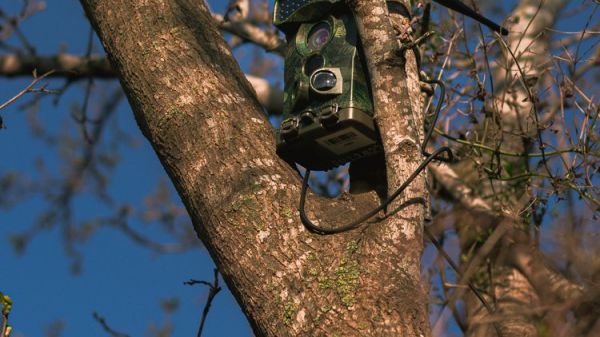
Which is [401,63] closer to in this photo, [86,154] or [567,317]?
[567,317]

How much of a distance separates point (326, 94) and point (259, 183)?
39cm

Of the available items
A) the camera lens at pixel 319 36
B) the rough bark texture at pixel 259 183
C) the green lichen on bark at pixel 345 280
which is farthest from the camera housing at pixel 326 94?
the green lichen on bark at pixel 345 280

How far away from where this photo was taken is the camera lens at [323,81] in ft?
8.53

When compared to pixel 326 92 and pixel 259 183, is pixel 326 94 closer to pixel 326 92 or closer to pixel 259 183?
pixel 326 92

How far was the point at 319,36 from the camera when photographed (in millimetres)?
2760

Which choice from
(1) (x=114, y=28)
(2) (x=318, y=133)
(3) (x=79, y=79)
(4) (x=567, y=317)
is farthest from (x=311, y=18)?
Result: (3) (x=79, y=79)

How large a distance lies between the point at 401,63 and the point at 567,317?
0.87 meters

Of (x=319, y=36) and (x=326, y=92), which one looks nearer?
(x=326, y=92)

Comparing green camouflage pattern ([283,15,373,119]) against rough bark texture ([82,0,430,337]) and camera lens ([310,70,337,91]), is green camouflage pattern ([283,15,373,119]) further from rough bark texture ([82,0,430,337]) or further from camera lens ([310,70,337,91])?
rough bark texture ([82,0,430,337])

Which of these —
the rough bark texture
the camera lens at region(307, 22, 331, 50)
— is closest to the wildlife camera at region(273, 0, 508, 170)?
the camera lens at region(307, 22, 331, 50)

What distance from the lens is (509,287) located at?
484cm

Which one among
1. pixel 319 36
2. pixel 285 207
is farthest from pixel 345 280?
pixel 319 36

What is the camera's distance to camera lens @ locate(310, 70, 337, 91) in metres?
2.60

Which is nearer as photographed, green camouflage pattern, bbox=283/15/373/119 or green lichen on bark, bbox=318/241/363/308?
green lichen on bark, bbox=318/241/363/308
